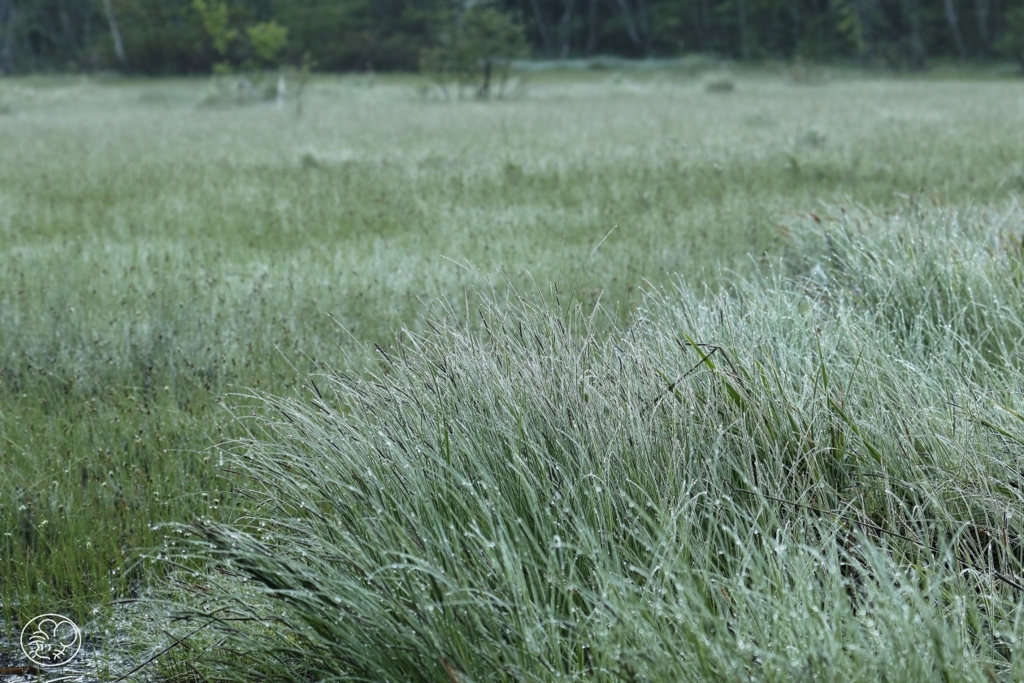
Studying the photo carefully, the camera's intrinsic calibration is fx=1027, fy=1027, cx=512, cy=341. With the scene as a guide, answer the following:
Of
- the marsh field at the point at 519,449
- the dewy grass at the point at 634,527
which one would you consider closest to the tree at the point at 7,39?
the marsh field at the point at 519,449

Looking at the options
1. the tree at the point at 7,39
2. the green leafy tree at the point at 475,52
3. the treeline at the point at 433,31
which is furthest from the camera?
the tree at the point at 7,39

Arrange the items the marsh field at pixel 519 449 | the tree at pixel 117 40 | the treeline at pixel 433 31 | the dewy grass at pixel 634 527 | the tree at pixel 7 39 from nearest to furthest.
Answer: the dewy grass at pixel 634 527, the marsh field at pixel 519 449, the treeline at pixel 433 31, the tree at pixel 117 40, the tree at pixel 7 39

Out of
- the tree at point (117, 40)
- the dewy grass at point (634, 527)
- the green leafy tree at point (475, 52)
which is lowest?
the dewy grass at point (634, 527)

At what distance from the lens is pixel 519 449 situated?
262 cm

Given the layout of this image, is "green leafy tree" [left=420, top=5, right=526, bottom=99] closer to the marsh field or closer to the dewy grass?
the marsh field

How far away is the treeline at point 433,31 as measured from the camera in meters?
41.8

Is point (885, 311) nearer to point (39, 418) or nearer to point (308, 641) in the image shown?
point (308, 641)

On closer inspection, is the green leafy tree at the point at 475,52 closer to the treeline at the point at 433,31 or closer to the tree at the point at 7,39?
the treeline at the point at 433,31

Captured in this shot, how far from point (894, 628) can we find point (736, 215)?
593 cm

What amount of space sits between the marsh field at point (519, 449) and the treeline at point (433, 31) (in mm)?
32535

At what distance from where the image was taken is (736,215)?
7.54 m

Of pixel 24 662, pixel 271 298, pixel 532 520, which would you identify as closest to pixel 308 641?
pixel 532 520

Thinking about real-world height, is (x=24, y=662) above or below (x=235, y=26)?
below

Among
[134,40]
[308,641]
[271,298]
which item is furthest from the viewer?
[134,40]
